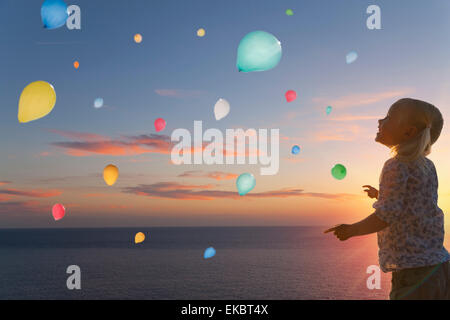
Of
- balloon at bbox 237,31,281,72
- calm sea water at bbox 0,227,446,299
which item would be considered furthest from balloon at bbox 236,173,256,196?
calm sea water at bbox 0,227,446,299

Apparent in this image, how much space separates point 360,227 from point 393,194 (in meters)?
0.37

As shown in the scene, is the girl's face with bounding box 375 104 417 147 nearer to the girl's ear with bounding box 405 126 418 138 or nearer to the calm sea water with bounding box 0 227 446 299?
the girl's ear with bounding box 405 126 418 138

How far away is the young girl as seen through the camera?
2.78 metres

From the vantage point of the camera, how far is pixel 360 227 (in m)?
2.68

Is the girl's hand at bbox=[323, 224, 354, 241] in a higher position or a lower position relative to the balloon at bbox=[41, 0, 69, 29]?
lower

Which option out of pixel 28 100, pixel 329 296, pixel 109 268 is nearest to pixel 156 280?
pixel 109 268

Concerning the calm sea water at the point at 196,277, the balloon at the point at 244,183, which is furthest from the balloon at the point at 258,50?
the calm sea water at the point at 196,277

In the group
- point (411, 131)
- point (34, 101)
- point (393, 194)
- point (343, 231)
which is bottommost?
point (343, 231)

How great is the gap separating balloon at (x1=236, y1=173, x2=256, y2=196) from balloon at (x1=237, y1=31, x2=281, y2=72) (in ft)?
11.1

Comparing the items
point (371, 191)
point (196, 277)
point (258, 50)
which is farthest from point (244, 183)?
point (196, 277)

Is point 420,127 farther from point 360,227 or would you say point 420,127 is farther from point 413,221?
point 360,227
